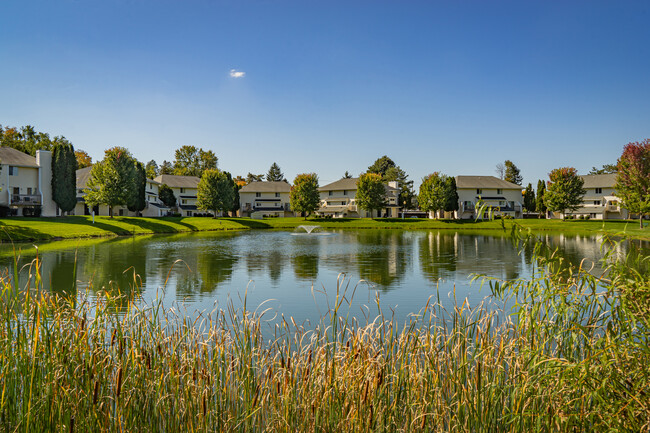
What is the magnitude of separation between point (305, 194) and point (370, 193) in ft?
41.0

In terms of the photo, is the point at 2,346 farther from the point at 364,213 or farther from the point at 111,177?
the point at 364,213

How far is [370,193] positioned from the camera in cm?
8300

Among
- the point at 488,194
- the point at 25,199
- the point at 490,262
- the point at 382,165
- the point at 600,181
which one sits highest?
the point at 382,165

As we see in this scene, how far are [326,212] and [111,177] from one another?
47276 mm

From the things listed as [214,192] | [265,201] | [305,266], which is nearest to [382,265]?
[305,266]

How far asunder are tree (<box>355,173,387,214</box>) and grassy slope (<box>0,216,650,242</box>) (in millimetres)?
6358

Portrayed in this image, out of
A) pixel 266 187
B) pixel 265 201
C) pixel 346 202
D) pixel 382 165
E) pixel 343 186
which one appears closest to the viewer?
pixel 346 202

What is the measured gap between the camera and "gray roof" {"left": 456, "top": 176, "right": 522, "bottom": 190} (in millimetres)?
90188

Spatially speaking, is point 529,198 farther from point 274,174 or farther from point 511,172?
point 274,174

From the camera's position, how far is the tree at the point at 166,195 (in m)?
89.6

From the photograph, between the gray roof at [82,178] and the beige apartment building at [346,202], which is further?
the beige apartment building at [346,202]

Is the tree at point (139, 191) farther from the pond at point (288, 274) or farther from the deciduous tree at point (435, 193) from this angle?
the deciduous tree at point (435, 193)

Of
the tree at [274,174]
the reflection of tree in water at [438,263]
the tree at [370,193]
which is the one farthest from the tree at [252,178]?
→ the reflection of tree in water at [438,263]

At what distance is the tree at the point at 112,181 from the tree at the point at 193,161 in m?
55.8
